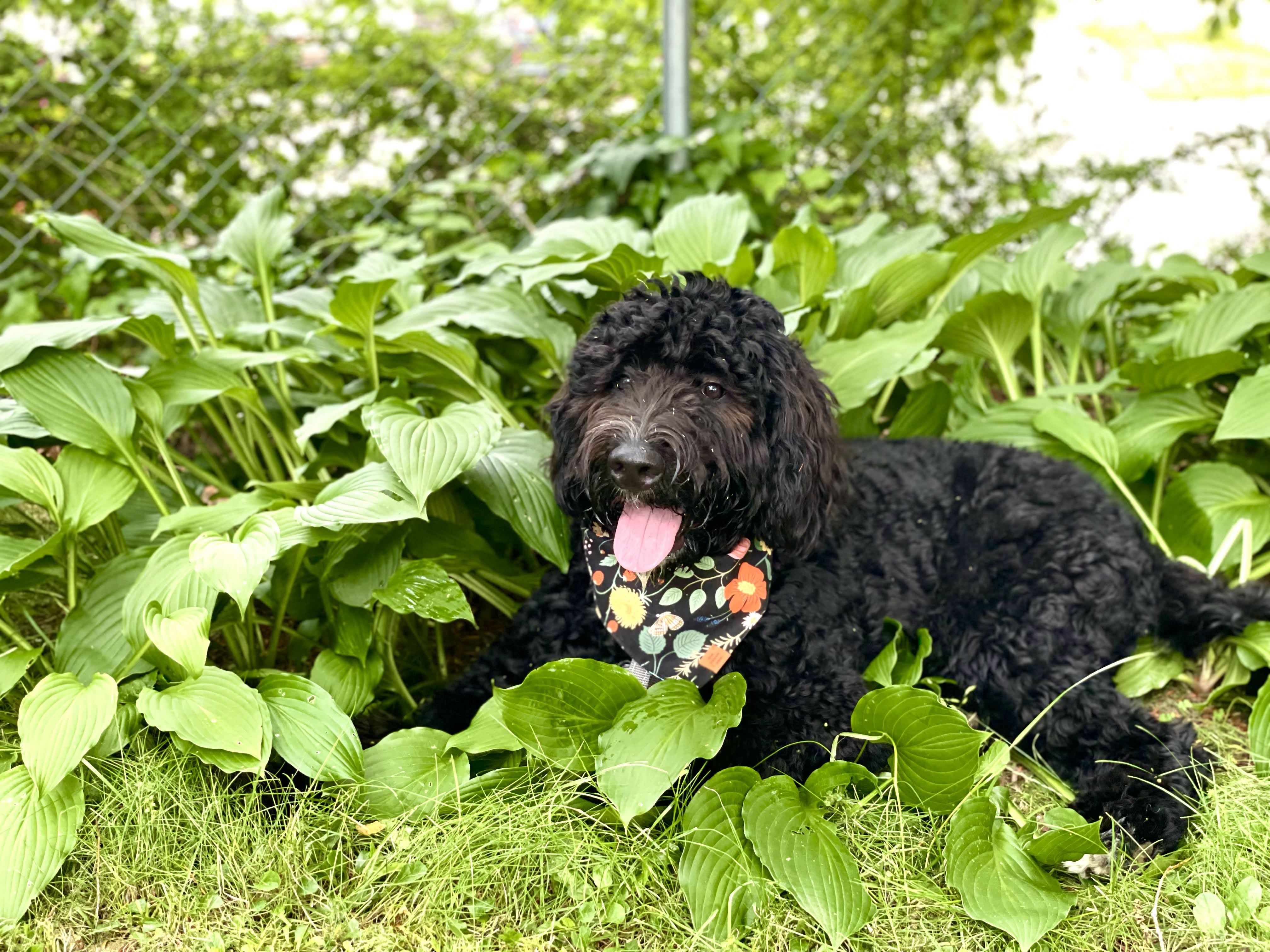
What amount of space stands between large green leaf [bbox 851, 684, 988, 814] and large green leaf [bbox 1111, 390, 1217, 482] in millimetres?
1539

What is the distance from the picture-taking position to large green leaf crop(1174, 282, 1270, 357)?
358 centimetres

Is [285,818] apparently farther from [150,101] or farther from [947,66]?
[947,66]

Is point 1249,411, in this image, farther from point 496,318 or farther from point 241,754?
point 241,754

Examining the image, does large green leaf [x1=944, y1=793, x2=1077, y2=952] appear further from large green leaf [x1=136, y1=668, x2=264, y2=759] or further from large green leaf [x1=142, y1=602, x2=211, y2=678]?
large green leaf [x1=142, y1=602, x2=211, y2=678]

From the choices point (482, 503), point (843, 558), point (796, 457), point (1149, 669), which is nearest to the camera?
point (796, 457)

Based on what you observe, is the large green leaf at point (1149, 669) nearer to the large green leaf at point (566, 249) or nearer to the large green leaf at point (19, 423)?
the large green leaf at point (566, 249)

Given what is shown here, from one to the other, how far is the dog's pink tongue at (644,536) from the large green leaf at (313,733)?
29.8 inches

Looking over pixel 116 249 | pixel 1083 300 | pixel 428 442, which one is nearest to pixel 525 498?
pixel 428 442

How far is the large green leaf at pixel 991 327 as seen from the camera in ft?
12.5

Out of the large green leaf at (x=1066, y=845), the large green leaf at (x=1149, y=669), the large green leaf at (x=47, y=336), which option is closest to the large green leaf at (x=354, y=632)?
the large green leaf at (x=47, y=336)

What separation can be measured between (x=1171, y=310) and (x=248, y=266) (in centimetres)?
381

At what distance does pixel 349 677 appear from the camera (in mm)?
2709

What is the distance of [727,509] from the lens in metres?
2.48

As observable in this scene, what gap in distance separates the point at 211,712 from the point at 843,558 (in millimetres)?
1613
